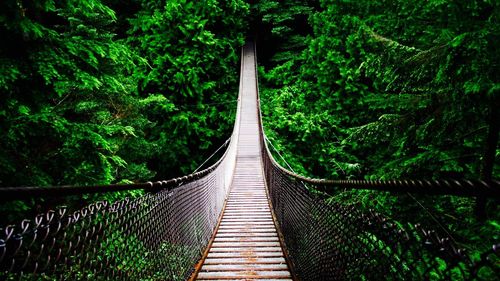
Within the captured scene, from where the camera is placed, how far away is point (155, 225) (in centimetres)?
190

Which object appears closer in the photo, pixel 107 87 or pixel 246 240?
pixel 246 240

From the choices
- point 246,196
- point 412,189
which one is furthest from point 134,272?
point 246,196

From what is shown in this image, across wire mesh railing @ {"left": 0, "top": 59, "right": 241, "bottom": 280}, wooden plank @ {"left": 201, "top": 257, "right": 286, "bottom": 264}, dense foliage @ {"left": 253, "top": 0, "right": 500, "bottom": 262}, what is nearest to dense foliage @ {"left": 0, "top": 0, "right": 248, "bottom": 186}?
wire mesh railing @ {"left": 0, "top": 59, "right": 241, "bottom": 280}

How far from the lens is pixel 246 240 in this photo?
385cm

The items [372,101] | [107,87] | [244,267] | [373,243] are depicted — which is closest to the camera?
[373,243]

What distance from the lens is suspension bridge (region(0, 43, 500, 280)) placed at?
2.63 ft

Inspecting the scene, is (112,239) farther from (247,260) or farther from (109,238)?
(247,260)

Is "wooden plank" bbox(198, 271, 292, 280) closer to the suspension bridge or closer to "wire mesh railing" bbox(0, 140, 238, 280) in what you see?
the suspension bridge

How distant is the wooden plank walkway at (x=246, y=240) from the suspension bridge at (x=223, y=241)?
2 cm

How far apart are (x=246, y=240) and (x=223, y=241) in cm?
31

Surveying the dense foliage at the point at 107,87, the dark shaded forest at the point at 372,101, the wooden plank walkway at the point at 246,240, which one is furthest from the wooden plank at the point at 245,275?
the dense foliage at the point at 107,87

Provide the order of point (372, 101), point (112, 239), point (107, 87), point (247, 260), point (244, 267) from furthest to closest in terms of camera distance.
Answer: point (372, 101) → point (107, 87) → point (247, 260) → point (244, 267) → point (112, 239)

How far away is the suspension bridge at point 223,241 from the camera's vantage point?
2.63ft

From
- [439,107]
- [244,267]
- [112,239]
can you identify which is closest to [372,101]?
[439,107]
